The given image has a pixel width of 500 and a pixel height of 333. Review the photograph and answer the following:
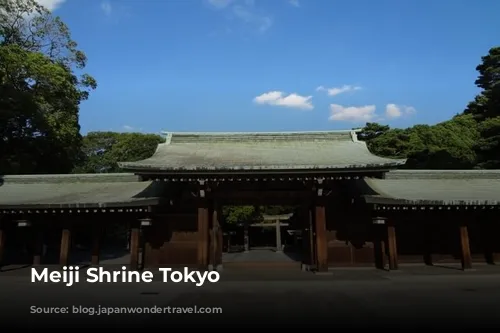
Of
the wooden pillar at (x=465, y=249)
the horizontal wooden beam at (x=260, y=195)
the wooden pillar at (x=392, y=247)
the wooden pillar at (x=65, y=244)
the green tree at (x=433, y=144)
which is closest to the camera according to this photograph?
the wooden pillar at (x=465, y=249)

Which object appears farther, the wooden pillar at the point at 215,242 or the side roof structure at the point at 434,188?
the wooden pillar at the point at 215,242

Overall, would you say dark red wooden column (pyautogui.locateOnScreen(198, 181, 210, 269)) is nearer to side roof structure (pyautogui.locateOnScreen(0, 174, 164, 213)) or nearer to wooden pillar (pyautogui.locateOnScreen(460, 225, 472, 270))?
side roof structure (pyautogui.locateOnScreen(0, 174, 164, 213))

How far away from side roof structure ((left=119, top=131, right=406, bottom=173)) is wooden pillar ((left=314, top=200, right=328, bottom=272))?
6.50 feet

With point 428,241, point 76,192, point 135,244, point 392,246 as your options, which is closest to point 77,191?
point 76,192

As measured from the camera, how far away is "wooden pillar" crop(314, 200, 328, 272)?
15641mm

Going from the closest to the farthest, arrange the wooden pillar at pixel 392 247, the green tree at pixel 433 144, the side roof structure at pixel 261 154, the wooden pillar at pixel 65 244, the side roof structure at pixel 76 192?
the side roof structure at pixel 261 154
the side roof structure at pixel 76 192
the wooden pillar at pixel 392 247
the wooden pillar at pixel 65 244
the green tree at pixel 433 144

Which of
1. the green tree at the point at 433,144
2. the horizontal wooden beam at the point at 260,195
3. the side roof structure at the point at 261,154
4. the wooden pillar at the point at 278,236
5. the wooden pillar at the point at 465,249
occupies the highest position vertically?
the green tree at the point at 433,144

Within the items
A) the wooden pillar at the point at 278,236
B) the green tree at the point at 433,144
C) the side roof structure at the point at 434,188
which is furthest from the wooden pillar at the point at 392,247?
the green tree at the point at 433,144

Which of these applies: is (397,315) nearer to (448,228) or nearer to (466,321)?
(466,321)

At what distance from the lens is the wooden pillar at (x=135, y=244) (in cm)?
1652

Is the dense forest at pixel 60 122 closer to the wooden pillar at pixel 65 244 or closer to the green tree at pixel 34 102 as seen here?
the green tree at pixel 34 102

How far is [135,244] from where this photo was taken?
1669 centimetres

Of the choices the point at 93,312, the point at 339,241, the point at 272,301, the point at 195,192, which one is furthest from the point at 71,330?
the point at 339,241

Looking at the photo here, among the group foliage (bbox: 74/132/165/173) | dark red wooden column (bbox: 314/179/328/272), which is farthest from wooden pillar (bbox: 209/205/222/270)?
foliage (bbox: 74/132/165/173)
